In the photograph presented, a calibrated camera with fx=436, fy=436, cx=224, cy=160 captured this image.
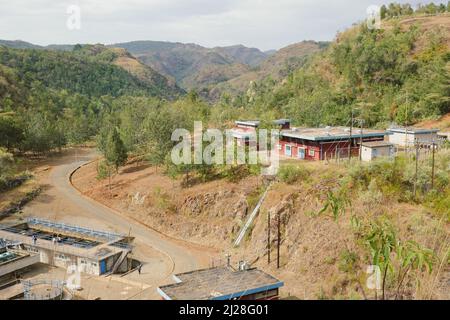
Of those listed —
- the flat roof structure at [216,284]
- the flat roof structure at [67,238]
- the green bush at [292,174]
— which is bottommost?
the flat roof structure at [67,238]

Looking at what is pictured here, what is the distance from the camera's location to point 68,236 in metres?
26.0

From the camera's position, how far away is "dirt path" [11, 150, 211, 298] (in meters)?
21.8

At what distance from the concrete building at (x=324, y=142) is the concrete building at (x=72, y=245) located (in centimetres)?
1326

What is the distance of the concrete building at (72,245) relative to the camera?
2195 cm

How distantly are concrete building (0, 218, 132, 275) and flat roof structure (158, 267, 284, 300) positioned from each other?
604cm

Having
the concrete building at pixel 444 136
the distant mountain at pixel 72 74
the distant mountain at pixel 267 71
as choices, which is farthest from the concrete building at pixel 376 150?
the distant mountain at pixel 267 71

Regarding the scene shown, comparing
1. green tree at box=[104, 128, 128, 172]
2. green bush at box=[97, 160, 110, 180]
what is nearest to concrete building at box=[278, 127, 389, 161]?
green tree at box=[104, 128, 128, 172]

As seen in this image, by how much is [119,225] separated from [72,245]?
4673mm

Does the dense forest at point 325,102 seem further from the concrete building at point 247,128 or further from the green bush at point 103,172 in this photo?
the green bush at point 103,172

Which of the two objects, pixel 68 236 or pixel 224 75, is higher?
pixel 224 75
